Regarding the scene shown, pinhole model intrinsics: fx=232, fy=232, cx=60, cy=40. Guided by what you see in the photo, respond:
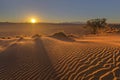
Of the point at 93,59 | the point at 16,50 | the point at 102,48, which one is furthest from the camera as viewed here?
the point at 16,50

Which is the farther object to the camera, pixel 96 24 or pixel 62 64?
pixel 96 24

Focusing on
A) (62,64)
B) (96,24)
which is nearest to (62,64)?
(62,64)

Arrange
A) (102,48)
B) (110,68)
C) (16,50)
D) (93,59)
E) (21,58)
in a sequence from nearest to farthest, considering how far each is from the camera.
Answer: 1. (110,68)
2. (93,59)
3. (21,58)
4. (102,48)
5. (16,50)

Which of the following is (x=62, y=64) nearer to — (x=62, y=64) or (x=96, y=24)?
(x=62, y=64)

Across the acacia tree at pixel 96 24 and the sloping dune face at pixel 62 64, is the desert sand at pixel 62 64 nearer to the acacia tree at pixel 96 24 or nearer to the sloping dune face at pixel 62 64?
the sloping dune face at pixel 62 64

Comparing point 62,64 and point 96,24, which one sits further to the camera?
point 96,24

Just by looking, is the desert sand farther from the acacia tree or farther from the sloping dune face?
the acacia tree

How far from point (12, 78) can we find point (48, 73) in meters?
1.38

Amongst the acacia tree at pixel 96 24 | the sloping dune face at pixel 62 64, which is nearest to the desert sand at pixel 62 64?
the sloping dune face at pixel 62 64

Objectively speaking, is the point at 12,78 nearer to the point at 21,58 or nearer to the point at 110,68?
the point at 21,58

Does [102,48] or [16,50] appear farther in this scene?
[16,50]

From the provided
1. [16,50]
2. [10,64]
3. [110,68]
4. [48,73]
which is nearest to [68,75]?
[48,73]

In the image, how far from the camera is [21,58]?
11406 millimetres

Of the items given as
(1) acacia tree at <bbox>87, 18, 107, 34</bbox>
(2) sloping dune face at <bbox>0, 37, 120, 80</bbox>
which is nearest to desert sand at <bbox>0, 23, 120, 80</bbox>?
(2) sloping dune face at <bbox>0, 37, 120, 80</bbox>
